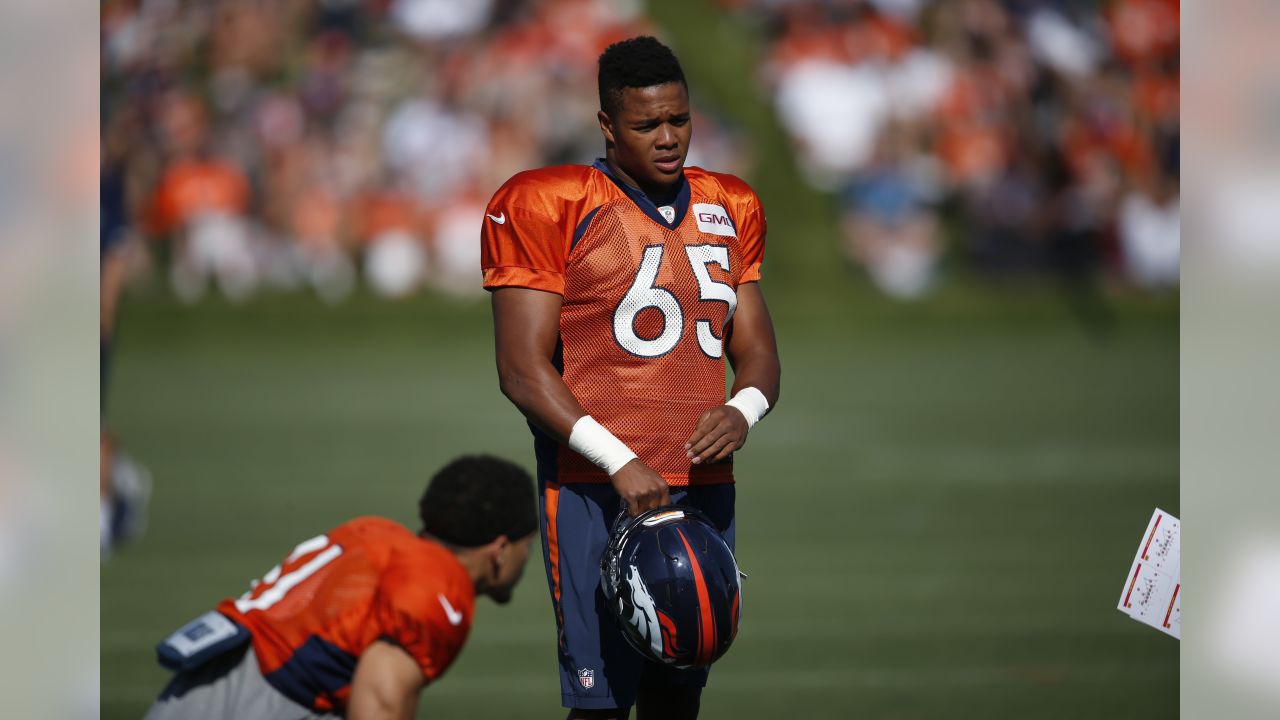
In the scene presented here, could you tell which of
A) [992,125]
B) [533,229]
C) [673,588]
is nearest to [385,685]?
[673,588]

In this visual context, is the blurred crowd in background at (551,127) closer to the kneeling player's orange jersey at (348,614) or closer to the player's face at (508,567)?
the player's face at (508,567)

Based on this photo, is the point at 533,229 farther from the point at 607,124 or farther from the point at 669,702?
the point at 669,702

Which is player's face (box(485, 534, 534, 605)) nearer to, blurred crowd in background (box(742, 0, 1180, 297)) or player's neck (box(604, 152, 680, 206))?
player's neck (box(604, 152, 680, 206))

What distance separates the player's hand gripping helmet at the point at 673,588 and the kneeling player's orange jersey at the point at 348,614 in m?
0.34

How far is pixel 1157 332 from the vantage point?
1627cm

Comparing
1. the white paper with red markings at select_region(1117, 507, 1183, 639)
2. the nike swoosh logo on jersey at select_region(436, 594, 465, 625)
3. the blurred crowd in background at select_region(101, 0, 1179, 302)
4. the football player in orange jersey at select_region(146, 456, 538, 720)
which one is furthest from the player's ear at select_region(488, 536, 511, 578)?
the blurred crowd in background at select_region(101, 0, 1179, 302)

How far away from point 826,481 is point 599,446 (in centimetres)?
665

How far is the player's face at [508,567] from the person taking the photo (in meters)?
3.48

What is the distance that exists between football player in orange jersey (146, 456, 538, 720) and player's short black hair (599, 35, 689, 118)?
40.5 inches

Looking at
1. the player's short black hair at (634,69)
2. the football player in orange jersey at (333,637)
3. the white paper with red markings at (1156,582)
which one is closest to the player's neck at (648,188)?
the player's short black hair at (634,69)

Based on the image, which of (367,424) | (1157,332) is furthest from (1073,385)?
(367,424)

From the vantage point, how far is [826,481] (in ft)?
31.7

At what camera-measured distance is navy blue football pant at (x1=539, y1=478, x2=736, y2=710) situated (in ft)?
10.9

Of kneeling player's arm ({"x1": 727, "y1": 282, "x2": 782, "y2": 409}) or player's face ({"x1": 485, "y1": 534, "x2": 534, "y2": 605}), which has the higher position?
kneeling player's arm ({"x1": 727, "y1": 282, "x2": 782, "y2": 409})
